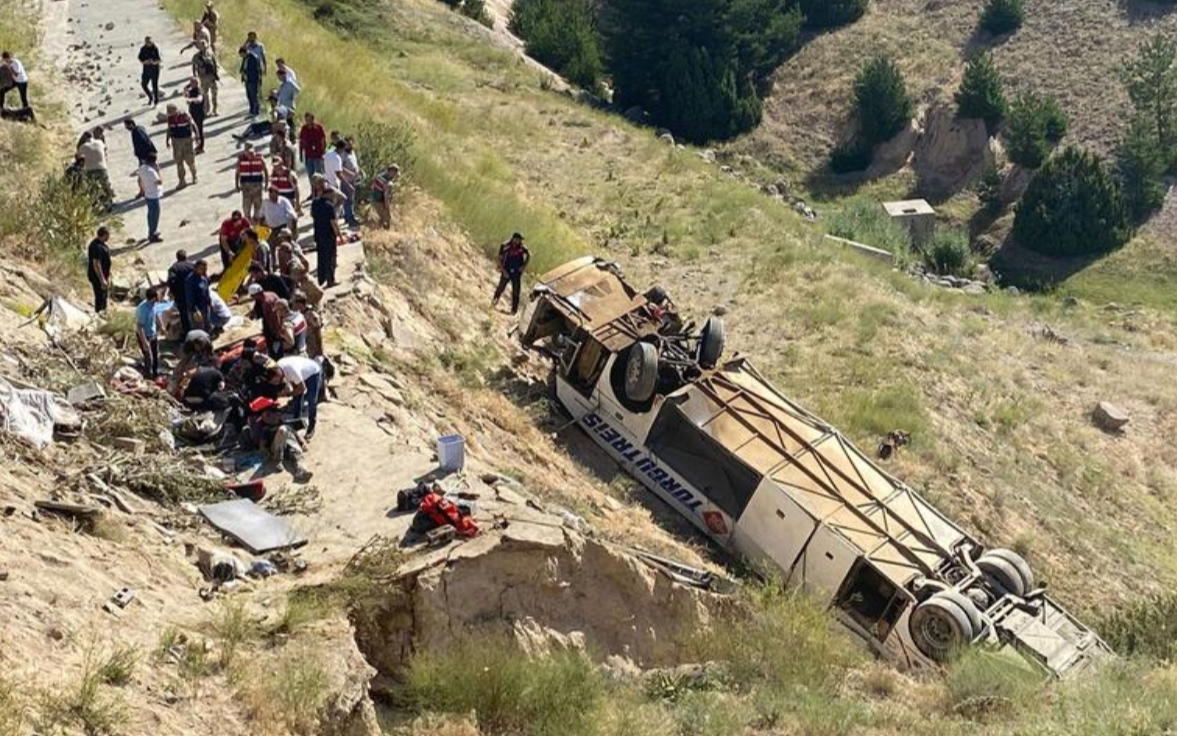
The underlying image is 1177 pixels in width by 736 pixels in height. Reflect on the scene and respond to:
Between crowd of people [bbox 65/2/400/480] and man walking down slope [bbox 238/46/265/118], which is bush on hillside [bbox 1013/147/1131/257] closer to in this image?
crowd of people [bbox 65/2/400/480]

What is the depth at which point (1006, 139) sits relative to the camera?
3991 centimetres

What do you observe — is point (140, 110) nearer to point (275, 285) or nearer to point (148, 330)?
point (275, 285)

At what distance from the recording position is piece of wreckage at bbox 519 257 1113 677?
43.5ft

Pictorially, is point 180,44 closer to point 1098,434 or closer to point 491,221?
point 491,221

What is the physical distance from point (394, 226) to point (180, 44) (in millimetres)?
10366

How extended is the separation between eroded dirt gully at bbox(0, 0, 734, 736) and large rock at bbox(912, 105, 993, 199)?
26.0 meters

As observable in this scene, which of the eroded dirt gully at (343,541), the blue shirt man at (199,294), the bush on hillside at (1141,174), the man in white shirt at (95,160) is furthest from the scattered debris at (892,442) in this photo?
the bush on hillside at (1141,174)

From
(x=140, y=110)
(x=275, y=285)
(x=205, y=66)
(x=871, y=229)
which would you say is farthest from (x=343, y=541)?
(x=871, y=229)

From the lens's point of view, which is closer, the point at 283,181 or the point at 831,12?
Answer: the point at 283,181

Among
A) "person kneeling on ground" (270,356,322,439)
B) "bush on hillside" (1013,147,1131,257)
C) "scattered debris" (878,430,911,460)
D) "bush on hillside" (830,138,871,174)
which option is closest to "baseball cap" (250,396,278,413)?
"person kneeling on ground" (270,356,322,439)

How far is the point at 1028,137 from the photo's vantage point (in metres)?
38.4

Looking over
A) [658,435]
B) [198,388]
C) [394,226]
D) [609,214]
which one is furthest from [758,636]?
[609,214]

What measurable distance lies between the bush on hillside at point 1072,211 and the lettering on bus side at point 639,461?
23318 millimetres

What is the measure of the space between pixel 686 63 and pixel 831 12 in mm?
9618
